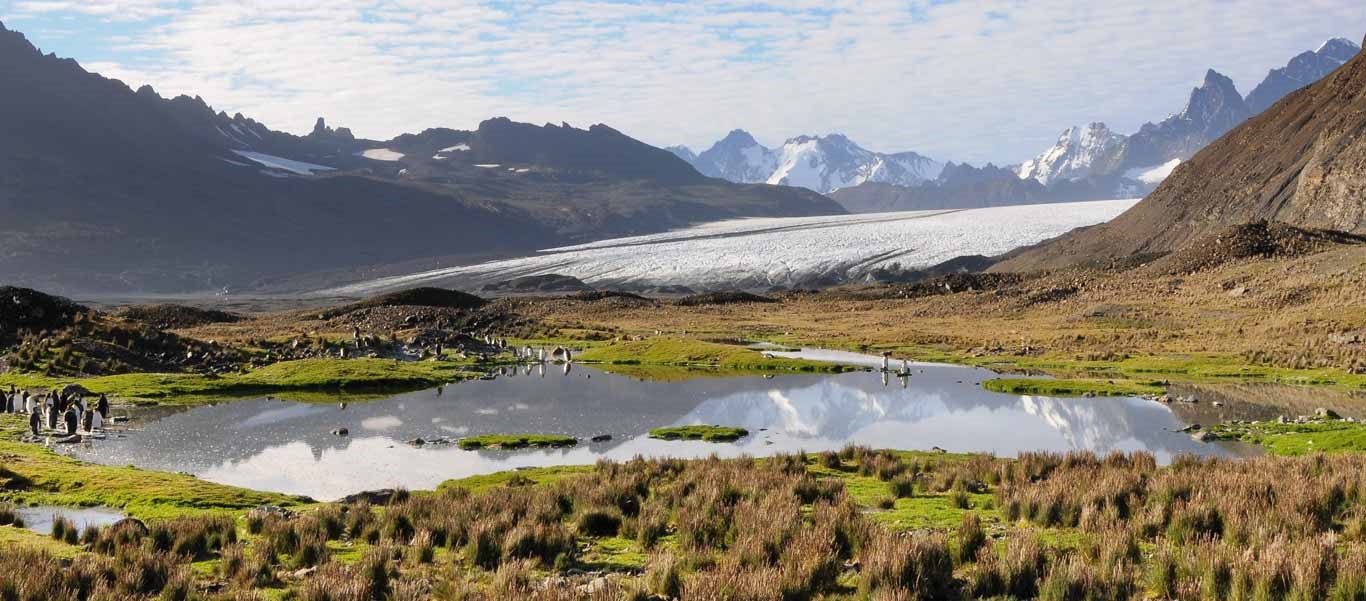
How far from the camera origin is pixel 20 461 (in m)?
25.7

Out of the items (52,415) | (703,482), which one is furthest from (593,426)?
(52,415)

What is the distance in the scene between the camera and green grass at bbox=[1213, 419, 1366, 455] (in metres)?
27.7

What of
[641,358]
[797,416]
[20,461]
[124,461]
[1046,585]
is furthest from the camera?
[641,358]

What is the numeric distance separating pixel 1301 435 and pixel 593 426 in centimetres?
2248

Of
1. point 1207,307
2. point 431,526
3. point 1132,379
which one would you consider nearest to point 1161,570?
point 431,526

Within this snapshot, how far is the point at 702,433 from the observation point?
34906 millimetres

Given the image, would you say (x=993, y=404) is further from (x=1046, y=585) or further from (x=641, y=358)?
(x=1046, y=585)

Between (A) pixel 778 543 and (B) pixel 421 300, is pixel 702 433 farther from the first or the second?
(B) pixel 421 300

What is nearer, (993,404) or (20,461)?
(20,461)

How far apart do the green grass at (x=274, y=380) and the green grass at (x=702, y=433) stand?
61.7 feet

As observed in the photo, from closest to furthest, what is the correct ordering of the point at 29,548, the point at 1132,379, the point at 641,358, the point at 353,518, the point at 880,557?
the point at 880,557, the point at 29,548, the point at 353,518, the point at 1132,379, the point at 641,358

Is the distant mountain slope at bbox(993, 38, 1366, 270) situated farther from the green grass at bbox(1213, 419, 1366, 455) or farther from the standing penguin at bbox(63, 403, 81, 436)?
the standing penguin at bbox(63, 403, 81, 436)

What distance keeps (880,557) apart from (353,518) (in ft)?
31.8

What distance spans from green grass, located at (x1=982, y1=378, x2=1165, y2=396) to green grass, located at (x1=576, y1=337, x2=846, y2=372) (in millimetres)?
11076
